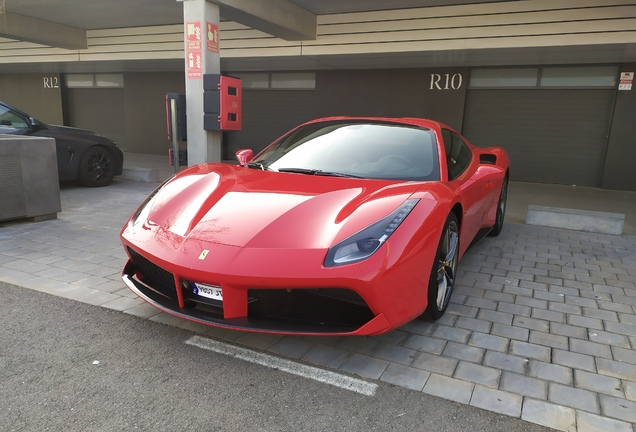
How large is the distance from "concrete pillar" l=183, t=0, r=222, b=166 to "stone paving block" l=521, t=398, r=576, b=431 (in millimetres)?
5989

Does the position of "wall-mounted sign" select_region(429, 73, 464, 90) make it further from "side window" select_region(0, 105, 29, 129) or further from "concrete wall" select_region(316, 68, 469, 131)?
"side window" select_region(0, 105, 29, 129)

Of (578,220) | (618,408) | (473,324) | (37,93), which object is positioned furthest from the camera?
(37,93)

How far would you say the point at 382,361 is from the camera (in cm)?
246

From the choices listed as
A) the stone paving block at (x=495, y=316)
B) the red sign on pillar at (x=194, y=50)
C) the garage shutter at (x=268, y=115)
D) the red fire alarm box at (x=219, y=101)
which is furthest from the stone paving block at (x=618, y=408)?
the garage shutter at (x=268, y=115)

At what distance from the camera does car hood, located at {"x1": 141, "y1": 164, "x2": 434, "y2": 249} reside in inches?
92.4

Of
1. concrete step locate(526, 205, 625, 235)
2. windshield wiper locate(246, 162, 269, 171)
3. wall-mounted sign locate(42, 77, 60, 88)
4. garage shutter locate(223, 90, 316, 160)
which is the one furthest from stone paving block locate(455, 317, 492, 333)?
wall-mounted sign locate(42, 77, 60, 88)

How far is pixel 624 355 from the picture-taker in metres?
2.62

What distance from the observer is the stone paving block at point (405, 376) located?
2248mm

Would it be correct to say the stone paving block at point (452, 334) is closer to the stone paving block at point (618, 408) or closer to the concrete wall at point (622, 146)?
the stone paving block at point (618, 408)

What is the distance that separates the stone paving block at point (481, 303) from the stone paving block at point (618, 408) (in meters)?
1.12

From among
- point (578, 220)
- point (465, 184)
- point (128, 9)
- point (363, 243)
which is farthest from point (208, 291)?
point (128, 9)

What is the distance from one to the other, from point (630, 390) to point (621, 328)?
0.87 m

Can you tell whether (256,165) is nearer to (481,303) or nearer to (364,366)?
(364,366)

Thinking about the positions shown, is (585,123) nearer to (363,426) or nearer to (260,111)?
(260,111)
